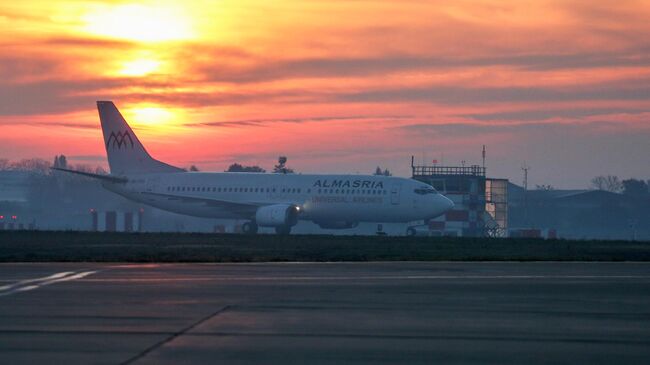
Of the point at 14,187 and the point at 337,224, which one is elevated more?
the point at 14,187

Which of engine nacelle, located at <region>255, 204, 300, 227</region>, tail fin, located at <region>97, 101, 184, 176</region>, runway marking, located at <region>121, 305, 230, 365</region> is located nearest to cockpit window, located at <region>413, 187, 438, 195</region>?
engine nacelle, located at <region>255, 204, 300, 227</region>

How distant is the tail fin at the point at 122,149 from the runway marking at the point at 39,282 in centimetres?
4630

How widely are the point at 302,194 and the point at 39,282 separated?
44286 millimetres

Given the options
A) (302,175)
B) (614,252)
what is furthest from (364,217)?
(614,252)

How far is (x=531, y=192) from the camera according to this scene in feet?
575

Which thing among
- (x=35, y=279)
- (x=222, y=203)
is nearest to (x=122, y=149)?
(x=222, y=203)

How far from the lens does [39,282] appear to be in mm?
20672

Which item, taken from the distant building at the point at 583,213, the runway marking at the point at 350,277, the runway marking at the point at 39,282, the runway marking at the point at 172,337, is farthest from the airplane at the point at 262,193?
the distant building at the point at 583,213

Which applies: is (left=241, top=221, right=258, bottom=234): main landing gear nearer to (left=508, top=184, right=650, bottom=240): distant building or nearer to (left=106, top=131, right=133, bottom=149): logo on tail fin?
(left=106, top=131, right=133, bottom=149): logo on tail fin

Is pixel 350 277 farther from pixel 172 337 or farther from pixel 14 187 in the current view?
pixel 14 187

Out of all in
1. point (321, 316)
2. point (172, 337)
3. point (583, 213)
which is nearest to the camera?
point (172, 337)

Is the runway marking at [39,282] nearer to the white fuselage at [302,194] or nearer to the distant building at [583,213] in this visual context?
the white fuselage at [302,194]

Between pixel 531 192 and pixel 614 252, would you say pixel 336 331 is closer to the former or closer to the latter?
pixel 614 252

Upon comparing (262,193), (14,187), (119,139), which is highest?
(14,187)
